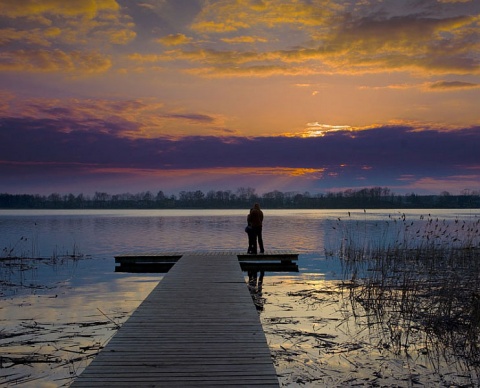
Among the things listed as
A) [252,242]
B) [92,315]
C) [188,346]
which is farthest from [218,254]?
[188,346]

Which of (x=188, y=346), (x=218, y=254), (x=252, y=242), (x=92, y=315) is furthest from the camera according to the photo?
(x=252, y=242)

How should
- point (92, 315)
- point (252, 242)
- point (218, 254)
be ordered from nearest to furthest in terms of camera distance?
point (92, 315)
point (218, 254)
point (252, 242)

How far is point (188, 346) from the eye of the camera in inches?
260

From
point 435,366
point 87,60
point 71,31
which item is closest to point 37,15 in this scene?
point 71,31

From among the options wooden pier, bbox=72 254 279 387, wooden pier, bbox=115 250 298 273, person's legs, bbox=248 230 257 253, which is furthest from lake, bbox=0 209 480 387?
person's legs, bbox=248 230 257 253

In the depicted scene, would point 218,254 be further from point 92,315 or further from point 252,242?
point 92,315

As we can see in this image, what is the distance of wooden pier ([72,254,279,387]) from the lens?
5.36m

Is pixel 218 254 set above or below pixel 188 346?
below

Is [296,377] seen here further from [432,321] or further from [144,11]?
[144,11]

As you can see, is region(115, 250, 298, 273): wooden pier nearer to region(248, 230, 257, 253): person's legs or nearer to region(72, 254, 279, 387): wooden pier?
region(248, 230, 257, 253): person's legs

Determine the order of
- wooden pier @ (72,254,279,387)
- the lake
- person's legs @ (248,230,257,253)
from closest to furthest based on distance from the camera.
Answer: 1. wooden pier @ (72,254,279,387)
2. the lake
3. person's legs @ (248,230,257,253)

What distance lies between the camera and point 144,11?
17.4 m

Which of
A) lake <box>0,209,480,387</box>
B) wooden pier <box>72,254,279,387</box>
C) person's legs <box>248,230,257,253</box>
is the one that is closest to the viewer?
wooden pier <box>72,254,279,387</box>

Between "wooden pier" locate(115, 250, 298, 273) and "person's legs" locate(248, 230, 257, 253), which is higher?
"person's legs" locate(248, 230, 257, 253)
